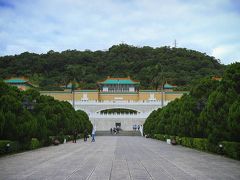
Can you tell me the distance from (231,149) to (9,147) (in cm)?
841

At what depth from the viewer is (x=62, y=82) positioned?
82.8 m

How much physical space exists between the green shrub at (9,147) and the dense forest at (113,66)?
201ft

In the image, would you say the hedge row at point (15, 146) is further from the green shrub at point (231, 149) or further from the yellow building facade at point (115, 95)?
the yellow building facade at point (115, 95)

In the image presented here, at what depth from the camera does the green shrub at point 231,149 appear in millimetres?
12273

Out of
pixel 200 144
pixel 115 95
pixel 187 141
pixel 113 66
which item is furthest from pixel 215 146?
pixel 113 66

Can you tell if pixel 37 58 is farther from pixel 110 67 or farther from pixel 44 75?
pixel 110 67

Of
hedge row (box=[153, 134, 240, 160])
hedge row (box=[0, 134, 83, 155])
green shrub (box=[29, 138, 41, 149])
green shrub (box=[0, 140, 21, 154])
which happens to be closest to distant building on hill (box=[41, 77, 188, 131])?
hedge row (box=[153, 134, 240, 160])

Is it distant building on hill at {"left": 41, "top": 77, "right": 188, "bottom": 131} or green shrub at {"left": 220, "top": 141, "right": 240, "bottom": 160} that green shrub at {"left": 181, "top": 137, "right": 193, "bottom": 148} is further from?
distant building on hill at {"left": 41, "top": 77, "right": 188, "bottom": 131}

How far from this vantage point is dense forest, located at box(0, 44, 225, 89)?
8057cm

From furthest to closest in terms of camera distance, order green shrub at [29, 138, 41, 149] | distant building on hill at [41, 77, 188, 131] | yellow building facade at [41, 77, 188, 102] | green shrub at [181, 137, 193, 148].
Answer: yellow building facade at [41, 77, 188, 102]
distant building on hill at [41, 77, 188, 131]
green shrub at [181, 137, 193, 148]
green shrub at [29, 138, 41, 149]

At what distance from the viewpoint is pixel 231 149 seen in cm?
1289

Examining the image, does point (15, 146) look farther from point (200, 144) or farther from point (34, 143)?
point (200, 144)

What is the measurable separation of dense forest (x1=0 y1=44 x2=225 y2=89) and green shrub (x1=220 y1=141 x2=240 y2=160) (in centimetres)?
6192

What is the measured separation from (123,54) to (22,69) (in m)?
26.7
